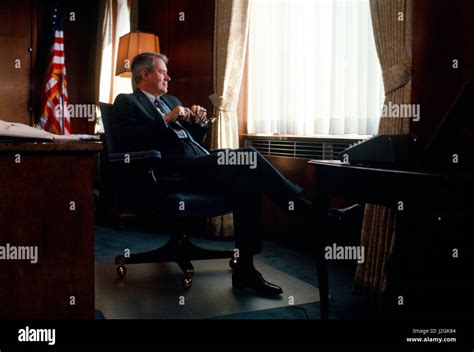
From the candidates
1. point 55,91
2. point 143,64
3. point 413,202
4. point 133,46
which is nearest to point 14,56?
point 55,91

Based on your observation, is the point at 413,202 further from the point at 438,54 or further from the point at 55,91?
the point at 55,91

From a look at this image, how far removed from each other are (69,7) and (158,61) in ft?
14.6

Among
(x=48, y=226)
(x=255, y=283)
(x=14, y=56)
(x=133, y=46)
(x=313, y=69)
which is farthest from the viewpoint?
(x=14, y=56)

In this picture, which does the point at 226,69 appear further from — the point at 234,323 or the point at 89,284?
the point at 89,284

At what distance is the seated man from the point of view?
2.48 metres

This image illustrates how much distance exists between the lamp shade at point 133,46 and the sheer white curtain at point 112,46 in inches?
67.7

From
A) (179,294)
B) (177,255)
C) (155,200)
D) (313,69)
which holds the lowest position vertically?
(179,294)

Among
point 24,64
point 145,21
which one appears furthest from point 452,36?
point 24,64

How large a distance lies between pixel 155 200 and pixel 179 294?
1.66 ft

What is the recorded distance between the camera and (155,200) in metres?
2.57

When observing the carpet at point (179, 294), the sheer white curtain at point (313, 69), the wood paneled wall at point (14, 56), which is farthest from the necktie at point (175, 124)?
the wood paneled wall at point (14, 56)

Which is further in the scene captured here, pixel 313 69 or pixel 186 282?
pixel 313 69

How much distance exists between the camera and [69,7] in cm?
673

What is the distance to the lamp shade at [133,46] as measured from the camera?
424 cm
